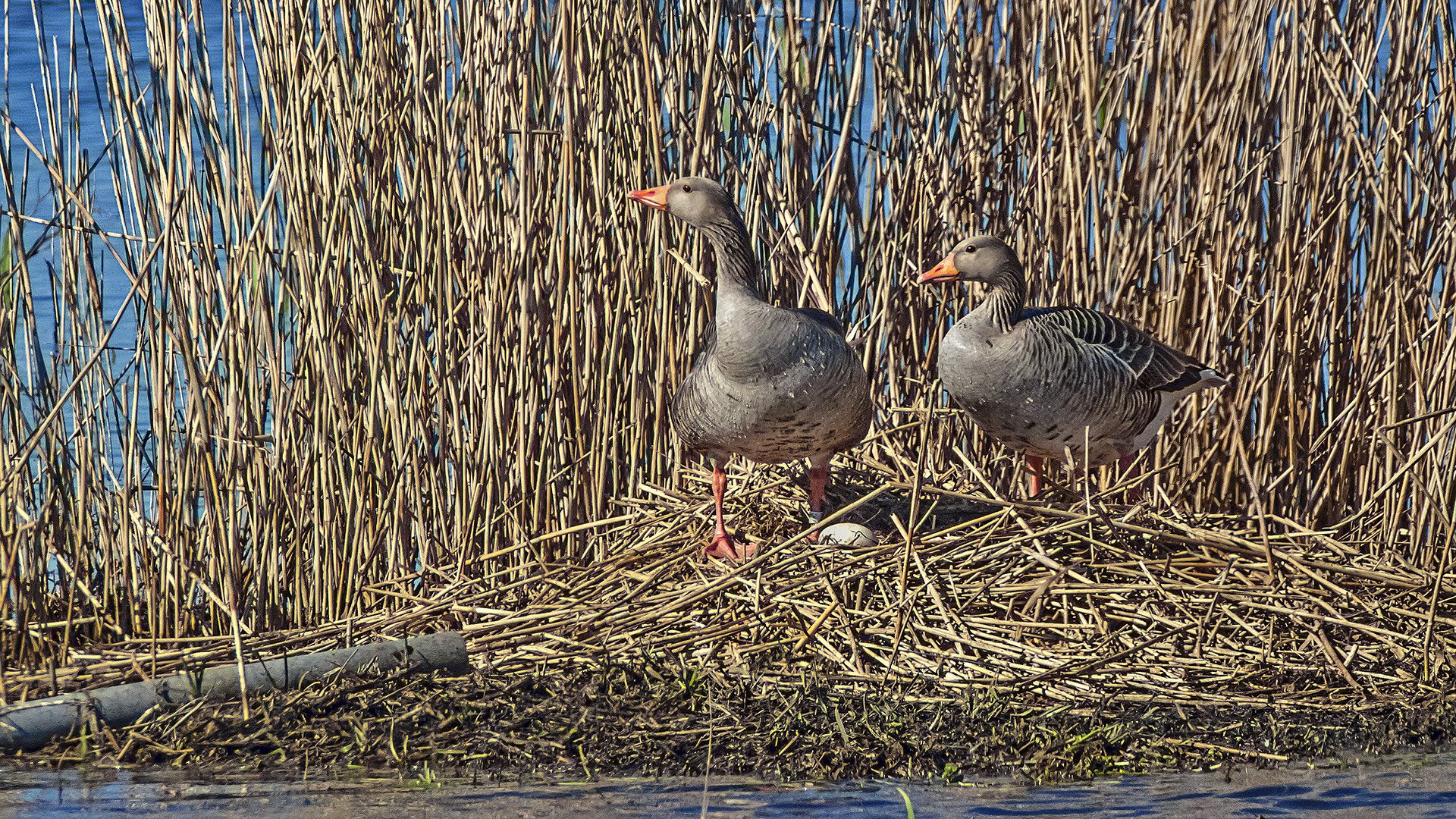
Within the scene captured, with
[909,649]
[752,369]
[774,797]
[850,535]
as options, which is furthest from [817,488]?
[774,797]

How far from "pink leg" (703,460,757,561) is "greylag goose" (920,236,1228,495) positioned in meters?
0.73

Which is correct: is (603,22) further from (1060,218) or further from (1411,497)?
(1411,497)

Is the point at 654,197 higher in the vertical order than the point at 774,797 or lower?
higher

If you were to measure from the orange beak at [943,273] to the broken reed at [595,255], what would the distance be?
215 mm

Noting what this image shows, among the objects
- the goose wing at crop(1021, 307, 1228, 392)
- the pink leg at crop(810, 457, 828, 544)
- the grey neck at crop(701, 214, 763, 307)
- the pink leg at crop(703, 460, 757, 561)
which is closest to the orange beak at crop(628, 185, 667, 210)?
the grey neck at crop(701, 214, 763, 307)

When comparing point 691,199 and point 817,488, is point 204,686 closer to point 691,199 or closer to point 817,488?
point 691,199

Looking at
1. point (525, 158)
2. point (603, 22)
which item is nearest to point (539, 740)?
point (525, 158)

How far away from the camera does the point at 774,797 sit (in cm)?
323

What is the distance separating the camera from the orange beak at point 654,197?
447 cm

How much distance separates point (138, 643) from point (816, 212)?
2446 mm

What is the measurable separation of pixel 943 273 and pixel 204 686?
7.63 ft

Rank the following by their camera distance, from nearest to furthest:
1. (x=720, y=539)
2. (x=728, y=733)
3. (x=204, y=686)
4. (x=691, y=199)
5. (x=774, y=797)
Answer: (x=774, y=797)
(x=728, y=733)
(x=204, y=686)
(x=691, y=199)
(x=720, y=539)

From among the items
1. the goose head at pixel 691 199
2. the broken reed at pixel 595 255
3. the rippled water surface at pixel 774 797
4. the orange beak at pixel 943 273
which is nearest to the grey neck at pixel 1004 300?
the orange beak at pixel 943 273

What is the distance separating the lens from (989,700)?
376 centimetres
